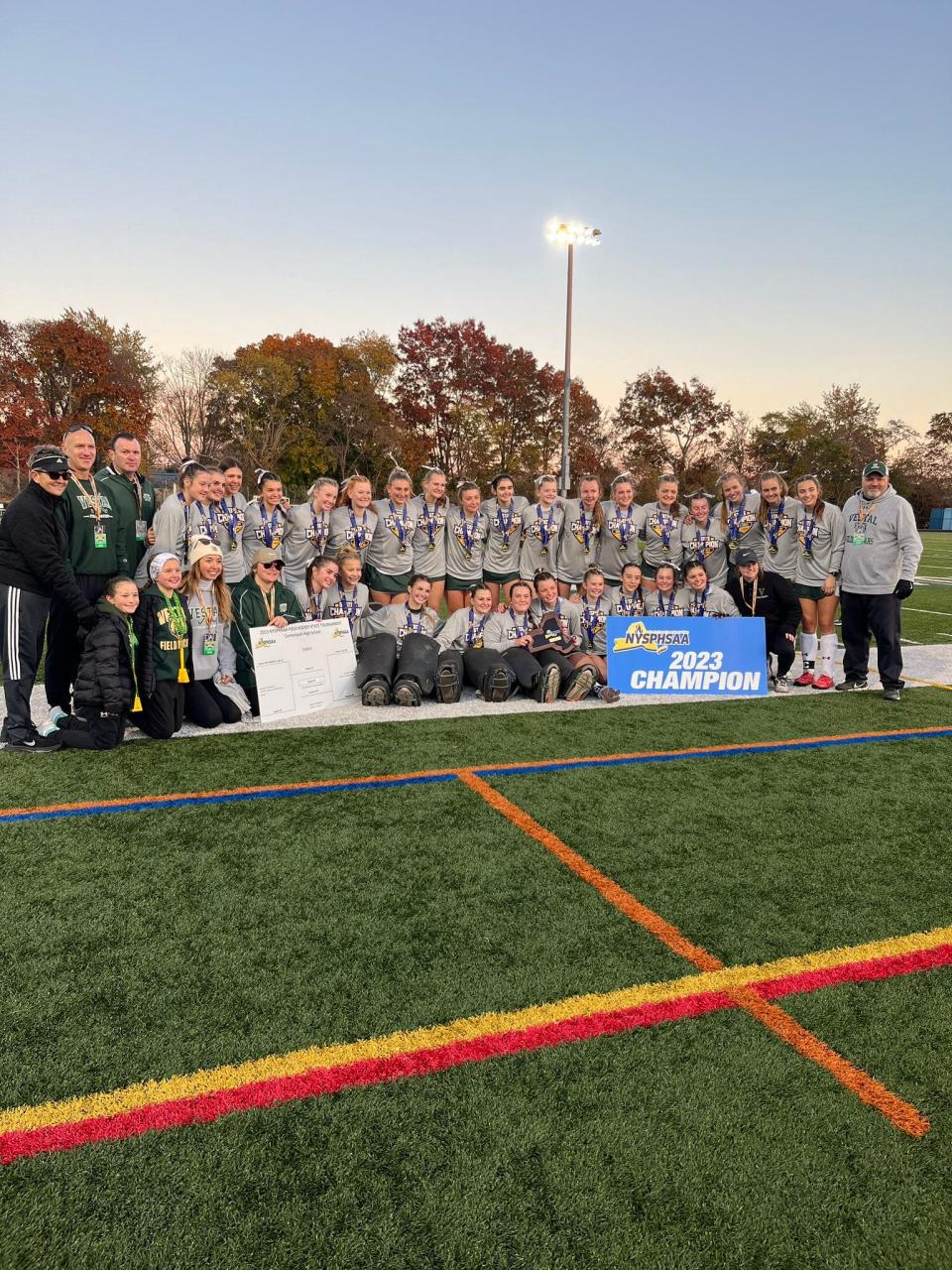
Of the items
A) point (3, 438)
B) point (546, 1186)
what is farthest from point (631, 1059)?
point (3, 438)

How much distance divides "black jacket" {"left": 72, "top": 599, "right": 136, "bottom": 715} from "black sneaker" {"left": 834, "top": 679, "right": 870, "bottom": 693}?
6.39 metres

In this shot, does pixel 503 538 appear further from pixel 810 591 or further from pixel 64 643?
pixel 64 643

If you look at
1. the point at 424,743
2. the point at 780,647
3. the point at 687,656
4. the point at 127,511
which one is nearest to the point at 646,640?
the point at 687,656

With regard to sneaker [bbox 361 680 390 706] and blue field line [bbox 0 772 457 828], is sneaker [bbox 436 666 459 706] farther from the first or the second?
blue field line [bbox 0 772 457 828]

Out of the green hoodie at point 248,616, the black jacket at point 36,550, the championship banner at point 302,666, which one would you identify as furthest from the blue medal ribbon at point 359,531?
the black jacket at point 36,550

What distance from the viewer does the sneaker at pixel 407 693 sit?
6680 mm

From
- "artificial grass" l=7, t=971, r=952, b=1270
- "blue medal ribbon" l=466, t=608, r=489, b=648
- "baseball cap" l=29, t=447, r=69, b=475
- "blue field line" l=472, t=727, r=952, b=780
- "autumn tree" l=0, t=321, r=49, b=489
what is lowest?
"artificial grass" l=7, t=971, r=952, b=1270

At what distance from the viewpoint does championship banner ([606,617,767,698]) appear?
7.46 meters

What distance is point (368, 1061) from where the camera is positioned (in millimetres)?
2416

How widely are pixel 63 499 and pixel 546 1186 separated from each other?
5.22m

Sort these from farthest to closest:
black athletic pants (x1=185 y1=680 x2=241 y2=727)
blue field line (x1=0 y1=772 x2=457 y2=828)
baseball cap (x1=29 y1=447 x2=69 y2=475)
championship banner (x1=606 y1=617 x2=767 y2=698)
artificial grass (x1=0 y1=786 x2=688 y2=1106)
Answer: championship banner (x1=606 y1=617 x2=767 y2=698), black athletic pants (x1=185 y1=680 x2=241 y2=727), baseball cap (x1=29 y1=447 x2=69 y2=475), blue field line (x1=0 y1=772 x2=457 y2=828), artificial grass (x1=0 y1=786 x2=688 y2=1106)

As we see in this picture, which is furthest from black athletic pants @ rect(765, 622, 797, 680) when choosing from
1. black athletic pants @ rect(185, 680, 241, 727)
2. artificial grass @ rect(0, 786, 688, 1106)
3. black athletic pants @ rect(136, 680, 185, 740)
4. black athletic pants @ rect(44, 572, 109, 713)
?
black athletic pants @ rect(44, 572, 109, 713)

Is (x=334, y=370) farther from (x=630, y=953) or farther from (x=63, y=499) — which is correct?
(x=630, y=953)

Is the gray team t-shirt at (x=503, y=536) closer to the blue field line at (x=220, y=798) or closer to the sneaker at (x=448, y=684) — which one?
the sneaker at (x=448, y=684)
